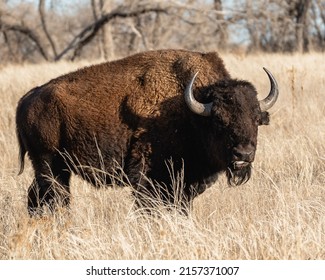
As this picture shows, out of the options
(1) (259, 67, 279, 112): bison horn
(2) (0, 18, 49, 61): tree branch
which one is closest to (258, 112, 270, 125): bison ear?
(1) (259, 67, 279, 112): bison horn

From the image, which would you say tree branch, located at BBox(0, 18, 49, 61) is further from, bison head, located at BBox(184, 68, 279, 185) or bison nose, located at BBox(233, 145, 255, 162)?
bison nose, located at BBox(233, 145, 255, 162)

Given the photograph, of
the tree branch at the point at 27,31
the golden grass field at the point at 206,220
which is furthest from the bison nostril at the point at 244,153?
the tree branch at the point at 27,31

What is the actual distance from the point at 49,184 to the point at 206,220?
167 centimetres

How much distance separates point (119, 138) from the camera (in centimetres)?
628

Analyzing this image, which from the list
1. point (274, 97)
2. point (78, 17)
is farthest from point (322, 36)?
point (274, 97)

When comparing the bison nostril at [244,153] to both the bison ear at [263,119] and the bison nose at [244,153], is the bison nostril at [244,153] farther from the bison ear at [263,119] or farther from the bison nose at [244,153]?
the bison ear at [263,119]

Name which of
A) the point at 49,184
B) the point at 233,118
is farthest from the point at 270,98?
the point at 49,184

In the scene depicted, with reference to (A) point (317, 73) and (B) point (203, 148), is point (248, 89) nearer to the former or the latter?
(B) point (203, 148)

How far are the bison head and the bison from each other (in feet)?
0.06

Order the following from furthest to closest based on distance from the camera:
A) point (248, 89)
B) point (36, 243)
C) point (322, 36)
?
point (322, 36), point (248, 89), point (36, 243)

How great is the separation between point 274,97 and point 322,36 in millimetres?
35557

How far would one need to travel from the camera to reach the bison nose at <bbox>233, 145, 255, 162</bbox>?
5.45 meters

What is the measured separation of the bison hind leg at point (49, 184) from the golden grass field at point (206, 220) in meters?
0.14

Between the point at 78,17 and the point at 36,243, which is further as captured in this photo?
the point at 78,17
